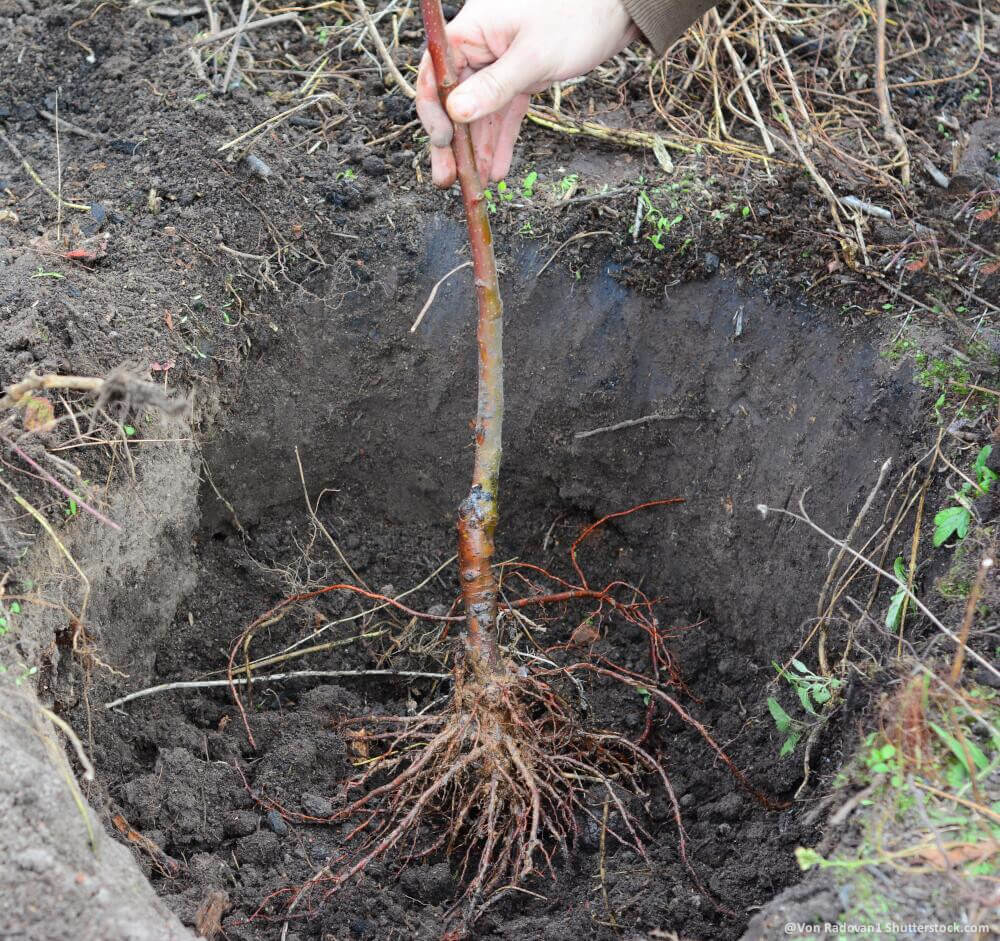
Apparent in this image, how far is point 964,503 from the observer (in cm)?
187

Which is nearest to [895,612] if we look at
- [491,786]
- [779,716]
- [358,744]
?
[779,716]

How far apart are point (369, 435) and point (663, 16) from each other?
1.40 metres

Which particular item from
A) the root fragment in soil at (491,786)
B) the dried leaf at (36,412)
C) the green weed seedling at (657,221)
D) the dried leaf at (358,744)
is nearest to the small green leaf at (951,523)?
the root fragment in soil at (491,786)

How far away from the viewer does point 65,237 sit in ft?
8.04

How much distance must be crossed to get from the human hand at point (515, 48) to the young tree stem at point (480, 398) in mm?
62

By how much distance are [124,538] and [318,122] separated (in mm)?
1402

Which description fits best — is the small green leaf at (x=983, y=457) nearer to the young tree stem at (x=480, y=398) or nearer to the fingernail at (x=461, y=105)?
the young tree stem at (x=480, y=398)

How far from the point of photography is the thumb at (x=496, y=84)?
1.67 m

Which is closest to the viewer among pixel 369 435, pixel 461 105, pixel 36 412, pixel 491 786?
pixel 461 105

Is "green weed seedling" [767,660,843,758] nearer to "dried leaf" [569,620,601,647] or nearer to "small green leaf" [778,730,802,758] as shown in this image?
"small green leaf" [778,730,802,758]

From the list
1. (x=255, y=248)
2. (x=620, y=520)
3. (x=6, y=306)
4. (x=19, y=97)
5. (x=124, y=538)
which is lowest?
(x=620, y=520)

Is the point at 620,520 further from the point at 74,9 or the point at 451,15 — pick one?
the point at 74,9

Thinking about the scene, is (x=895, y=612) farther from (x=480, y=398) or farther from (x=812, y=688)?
(x=480, y=398)

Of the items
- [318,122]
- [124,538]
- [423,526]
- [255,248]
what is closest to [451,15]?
[318,122]
